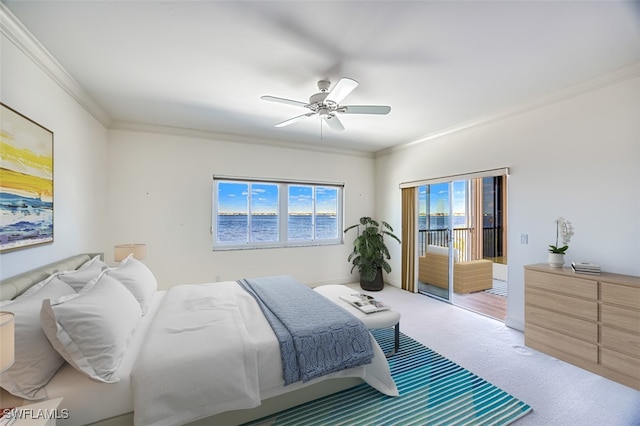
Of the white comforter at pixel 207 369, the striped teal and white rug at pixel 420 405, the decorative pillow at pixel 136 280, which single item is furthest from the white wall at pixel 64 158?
the striped teal and white rug at pixel 420 405

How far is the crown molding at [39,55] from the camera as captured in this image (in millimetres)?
1727

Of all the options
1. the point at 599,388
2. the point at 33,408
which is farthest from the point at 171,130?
the point at 599,388

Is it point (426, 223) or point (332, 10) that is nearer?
point (332, 10)

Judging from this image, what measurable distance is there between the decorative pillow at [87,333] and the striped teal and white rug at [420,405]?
1.03 metres

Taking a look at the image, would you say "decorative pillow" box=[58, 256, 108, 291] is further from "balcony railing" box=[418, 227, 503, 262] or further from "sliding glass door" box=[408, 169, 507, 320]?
"balcony railing" box=[418, 227, 503, 262]

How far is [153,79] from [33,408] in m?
2.58

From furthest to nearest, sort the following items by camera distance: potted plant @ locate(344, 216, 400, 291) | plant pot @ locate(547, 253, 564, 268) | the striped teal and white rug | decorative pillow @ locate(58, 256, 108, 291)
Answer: potted plant @ locate(344, 216, 400, 291) < plant pot @ locate(547, 253, 564, 268) < decorative pillow @ locate(58, 256, 108, 291) < the striped teal and white rug

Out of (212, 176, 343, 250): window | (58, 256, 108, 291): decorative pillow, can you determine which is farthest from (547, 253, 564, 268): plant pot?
(58, 256, 108, 291): decorative pillow

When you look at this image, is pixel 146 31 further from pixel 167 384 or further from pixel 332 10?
pixel 167 384

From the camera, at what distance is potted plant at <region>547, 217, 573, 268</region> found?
261 centimetres

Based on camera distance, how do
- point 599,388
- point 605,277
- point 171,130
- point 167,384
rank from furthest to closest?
point 171,130 → point 605,277 → point 599,388 → point 167,384

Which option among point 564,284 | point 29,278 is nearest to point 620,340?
point 564,284

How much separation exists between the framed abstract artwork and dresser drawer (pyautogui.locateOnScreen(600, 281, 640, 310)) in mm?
4547

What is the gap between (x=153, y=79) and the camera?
2520 mm
